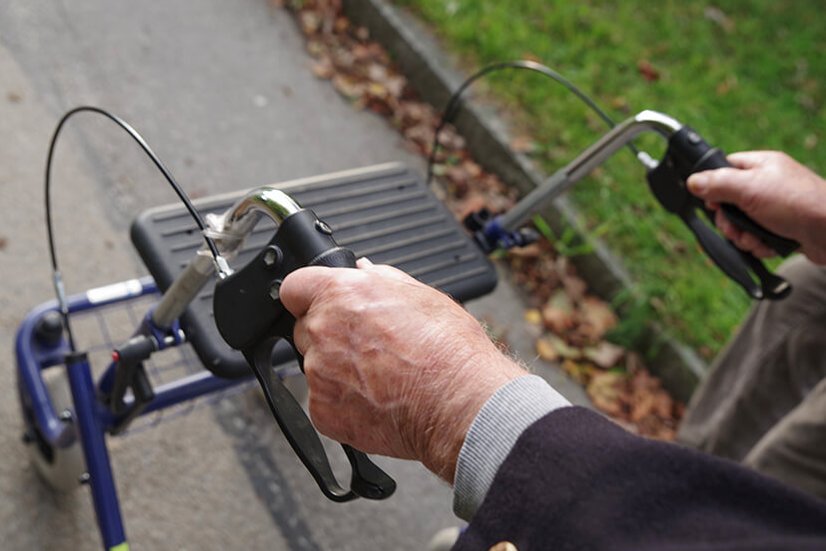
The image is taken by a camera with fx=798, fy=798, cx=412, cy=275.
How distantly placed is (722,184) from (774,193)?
3.8 inches

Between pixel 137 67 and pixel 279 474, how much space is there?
66.6 inches

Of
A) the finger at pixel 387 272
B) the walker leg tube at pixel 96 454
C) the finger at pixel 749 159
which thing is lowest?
the walker leg tube at pixel 96 454

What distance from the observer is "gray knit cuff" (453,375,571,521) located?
85 cm

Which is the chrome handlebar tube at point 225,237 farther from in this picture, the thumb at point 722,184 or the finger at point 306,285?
the thumb at point 722,184

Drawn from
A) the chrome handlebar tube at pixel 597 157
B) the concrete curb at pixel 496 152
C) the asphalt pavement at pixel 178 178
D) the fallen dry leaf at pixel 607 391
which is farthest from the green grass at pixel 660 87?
the chrome handlebar tube at pixel 597 157

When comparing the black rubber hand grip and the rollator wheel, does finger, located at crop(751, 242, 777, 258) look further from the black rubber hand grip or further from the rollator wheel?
the rollator wheel

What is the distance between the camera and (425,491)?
2289 millimetres

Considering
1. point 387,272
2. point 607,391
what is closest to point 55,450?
point 387,272

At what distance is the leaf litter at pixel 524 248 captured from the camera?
274 cm

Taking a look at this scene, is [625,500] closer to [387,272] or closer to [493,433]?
[493,433]

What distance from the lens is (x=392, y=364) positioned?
35.8 inches

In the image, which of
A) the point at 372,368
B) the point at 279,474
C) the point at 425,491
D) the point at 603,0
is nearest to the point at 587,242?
the point at 425,491

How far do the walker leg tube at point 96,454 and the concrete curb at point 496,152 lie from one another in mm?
1914

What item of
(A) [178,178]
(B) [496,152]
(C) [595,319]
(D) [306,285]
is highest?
(D) [306,285]
